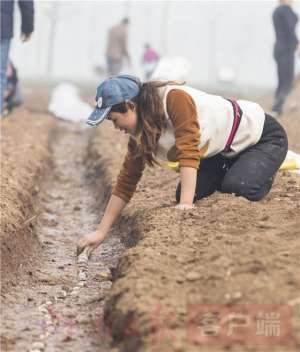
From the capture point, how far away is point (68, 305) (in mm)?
3588

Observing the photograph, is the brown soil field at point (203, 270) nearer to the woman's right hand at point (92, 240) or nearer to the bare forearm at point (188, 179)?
the bare forearm at point (188, 179)

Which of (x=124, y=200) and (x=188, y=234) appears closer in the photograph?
(x=188, y=234)

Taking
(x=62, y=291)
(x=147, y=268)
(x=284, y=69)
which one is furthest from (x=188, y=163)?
(x=284, y=69)

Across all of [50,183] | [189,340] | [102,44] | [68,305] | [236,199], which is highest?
[189,340]

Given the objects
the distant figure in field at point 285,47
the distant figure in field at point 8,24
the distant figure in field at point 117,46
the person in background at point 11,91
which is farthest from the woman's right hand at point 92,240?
the distant figure in field at point 117,46

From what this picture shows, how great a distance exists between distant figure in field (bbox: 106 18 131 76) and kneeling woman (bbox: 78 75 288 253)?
1298 cm

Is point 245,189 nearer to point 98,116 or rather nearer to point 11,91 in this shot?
point 98,116

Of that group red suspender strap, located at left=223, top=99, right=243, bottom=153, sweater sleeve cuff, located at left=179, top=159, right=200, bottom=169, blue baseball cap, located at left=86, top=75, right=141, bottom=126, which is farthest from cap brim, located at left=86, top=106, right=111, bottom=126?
red suspender strap, located at left=223, top=99, right=243, bottom=153

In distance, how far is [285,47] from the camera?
10.6 metres

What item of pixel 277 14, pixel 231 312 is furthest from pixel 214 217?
pixel 277 14

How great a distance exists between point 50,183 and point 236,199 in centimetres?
347

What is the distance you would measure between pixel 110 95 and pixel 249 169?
1239 mm

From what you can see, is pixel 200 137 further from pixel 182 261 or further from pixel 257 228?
pixel 182 261

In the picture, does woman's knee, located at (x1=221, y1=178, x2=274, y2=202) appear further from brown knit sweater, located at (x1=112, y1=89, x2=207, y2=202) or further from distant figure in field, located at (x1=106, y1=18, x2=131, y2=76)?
distant figure in field, located at (x1=106, y1=18, x2=131, y2=76)
